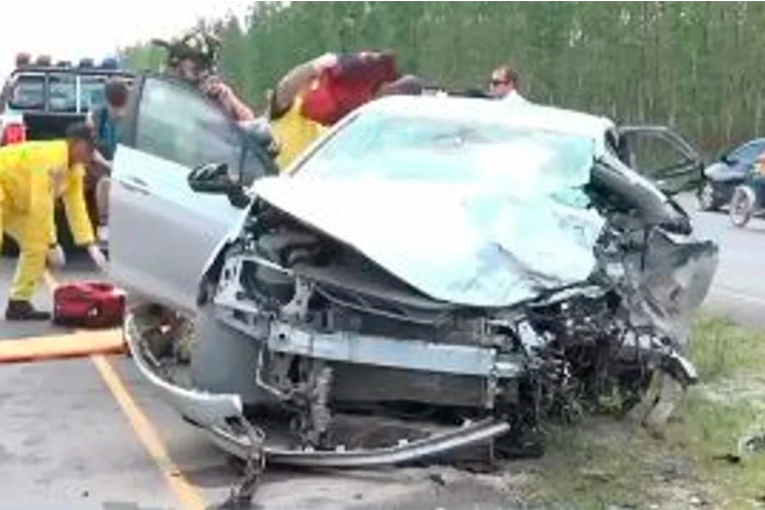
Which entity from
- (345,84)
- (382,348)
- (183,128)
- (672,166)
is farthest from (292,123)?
(382,348)

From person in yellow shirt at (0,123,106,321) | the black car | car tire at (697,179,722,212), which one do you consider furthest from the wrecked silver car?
car tire at (697,179,722,212)

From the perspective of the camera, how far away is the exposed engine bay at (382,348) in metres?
6.80

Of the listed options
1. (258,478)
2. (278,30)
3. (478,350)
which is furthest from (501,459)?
(278,30)

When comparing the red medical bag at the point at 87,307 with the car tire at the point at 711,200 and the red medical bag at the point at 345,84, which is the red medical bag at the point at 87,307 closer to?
the red medical bag at the point at 345,84

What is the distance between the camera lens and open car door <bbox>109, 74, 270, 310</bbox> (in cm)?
845

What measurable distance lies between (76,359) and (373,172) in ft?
10.4

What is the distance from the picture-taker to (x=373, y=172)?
7961 mm

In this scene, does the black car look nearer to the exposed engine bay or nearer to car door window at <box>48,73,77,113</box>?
car door window at <box>48,73,77,113</box>

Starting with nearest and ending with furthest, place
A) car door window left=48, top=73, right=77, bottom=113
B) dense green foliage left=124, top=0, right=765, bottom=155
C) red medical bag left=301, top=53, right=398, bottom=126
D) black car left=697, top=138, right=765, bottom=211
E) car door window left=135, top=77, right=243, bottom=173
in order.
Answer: car door window left=135, top=77, right=243, bottom=173, red medical bag left=301, top=53, right=398, bottom=126, car door window left=48, top=73, right=77, bottom=113, black car left=697, top=138, right=765, bottom=211, dense green foliage left=124, top=0, right=765, bottom=155

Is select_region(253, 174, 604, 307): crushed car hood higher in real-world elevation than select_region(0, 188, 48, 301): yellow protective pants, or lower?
higher

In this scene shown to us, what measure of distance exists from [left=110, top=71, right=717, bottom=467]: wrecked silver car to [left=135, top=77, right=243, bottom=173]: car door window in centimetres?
27

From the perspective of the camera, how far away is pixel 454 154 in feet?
26.6

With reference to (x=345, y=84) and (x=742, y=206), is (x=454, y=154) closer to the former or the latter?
(x=345, y=84)

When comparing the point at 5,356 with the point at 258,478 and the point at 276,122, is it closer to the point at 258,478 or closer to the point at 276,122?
the point at 276,122
